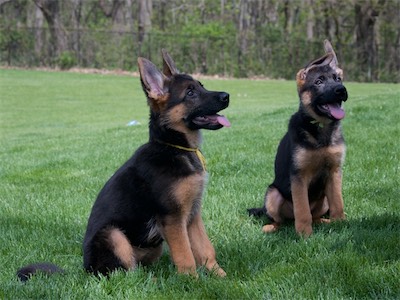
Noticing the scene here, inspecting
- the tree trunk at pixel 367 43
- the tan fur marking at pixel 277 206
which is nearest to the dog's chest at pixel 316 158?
the tan fur marking at pixel 277 206

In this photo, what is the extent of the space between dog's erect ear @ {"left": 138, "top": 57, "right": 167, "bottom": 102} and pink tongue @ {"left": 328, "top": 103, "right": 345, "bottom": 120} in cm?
177

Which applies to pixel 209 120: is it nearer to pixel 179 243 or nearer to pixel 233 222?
pixel 179 243

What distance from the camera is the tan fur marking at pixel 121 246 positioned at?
432 cm

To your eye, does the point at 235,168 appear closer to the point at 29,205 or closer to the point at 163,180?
the point at 29,205

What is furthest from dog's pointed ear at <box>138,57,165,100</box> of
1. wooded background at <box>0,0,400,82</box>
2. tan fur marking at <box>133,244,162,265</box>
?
wooded background at <box>0,0,400,82</box>

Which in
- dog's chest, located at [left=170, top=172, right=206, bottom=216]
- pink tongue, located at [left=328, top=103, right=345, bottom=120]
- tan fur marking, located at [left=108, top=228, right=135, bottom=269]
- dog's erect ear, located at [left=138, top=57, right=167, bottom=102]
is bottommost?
tan fur marking, located at [left=108, top=228, right=135, bottom=269]

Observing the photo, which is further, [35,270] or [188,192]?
[35,270]

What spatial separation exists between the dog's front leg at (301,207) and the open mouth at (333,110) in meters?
0.70

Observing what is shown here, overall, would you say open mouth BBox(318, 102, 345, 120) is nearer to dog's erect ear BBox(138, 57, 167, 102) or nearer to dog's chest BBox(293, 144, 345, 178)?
dog's chest BBox(293, 144, 345, 178)

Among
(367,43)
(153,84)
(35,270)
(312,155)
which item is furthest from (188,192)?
(367,43)

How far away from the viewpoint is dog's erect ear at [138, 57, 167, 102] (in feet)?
15.0

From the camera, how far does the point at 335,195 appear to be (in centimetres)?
568

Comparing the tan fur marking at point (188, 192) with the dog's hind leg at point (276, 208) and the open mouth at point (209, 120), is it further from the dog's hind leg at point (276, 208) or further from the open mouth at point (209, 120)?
the dog's hind leg at point (276, 208)

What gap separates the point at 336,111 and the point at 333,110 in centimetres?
3
